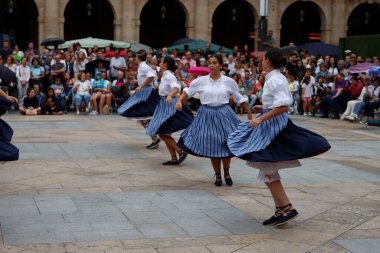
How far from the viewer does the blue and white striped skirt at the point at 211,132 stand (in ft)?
30.4

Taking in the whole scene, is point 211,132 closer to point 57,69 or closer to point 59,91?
point 59,91

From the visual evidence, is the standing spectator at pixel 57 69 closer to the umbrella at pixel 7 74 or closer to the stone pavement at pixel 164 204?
the umbrella at pixel 7 74

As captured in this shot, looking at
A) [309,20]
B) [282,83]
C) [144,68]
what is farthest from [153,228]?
[309,20]

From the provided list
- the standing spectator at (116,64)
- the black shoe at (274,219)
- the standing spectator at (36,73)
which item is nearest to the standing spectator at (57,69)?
the standing spectator at (36,73)

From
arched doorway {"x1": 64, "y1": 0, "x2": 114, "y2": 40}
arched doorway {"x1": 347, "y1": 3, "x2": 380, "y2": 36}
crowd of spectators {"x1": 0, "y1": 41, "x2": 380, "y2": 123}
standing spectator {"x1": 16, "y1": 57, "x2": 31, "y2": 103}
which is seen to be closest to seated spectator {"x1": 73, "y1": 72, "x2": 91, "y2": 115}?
crowd of spectators {"x1": 0, "y1": 41, "x2": 380, "y2": 123}

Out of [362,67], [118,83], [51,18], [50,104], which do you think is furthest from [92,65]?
[51,18]

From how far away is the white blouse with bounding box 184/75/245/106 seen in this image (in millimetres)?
9469

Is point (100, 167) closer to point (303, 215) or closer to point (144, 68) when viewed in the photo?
point (144, 68)

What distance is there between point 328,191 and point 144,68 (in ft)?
16.1

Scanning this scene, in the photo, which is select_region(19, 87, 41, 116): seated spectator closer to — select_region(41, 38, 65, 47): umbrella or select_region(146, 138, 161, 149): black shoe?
select_region(41, 38, 65, 47): umbrella

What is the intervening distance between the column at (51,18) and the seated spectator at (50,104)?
1056 centimetres

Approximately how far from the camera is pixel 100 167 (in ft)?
35.8

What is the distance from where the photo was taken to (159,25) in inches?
1540

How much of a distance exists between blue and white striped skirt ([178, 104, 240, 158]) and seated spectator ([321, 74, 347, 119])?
1227cm
